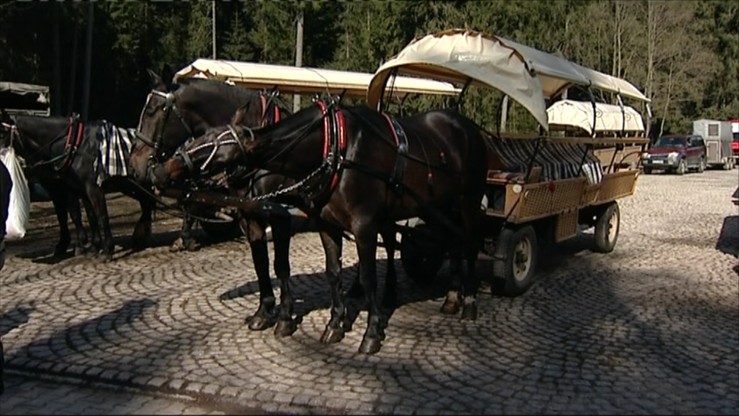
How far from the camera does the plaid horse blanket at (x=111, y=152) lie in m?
10.3

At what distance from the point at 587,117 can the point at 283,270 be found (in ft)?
24.7

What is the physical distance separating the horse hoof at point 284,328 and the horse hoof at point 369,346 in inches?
32.9

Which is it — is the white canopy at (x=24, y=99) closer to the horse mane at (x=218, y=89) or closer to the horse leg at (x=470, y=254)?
the horse mane at (x=218, y=89)

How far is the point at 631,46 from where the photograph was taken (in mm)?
42656

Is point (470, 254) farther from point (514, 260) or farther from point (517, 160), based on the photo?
point (517, 160)

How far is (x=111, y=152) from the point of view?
1034 cm

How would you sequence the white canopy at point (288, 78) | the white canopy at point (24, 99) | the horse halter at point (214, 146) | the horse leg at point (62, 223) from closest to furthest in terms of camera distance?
the horse halter at point (214, 146)
the horse leg at point (62, 223)
the white canopy at point (288, 78)
the white canopy at point (24, 99)

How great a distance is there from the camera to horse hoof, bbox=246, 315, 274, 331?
6.87 m

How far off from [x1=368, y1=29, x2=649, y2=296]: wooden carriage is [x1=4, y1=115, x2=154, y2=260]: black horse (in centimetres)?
404

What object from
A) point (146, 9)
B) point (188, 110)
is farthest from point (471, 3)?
point (188, 110)

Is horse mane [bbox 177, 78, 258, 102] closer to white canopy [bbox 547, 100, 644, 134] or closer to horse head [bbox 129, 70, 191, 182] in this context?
horse head [bbox 129, 70, 191, 182]

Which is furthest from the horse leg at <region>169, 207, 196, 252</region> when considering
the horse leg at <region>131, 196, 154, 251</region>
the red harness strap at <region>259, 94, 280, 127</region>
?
the red harness strap at <region>259, 94, 280, 127</region>

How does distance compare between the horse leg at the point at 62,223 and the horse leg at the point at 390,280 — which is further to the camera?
the horse leg at the point at 62,223

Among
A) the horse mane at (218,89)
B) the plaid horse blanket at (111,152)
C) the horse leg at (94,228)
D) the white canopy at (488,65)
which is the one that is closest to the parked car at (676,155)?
the white canopy at (488,65)
